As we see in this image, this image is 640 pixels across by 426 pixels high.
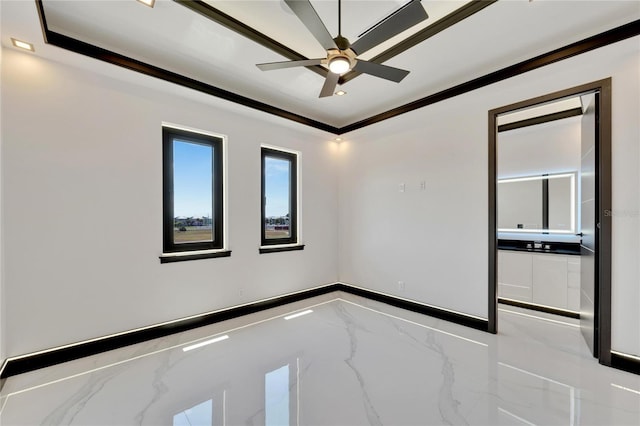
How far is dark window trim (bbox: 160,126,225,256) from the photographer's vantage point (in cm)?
304

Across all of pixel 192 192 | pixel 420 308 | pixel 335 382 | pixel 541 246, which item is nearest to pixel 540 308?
pixel 541 246

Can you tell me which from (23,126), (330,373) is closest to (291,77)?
(23,126)

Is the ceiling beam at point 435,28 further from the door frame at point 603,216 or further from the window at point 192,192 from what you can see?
the window at point 192,192

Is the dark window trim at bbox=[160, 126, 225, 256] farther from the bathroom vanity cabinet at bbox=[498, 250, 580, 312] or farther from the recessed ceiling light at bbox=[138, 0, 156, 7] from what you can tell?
the bathroom vanity cabinet at bbox=[498, 250, 580, 312]

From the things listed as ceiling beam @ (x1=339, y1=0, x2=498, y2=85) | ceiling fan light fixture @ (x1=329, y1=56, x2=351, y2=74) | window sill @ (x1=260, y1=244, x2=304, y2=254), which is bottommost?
window sill @ (x1=260, y1=244, x2=304, y2=254)

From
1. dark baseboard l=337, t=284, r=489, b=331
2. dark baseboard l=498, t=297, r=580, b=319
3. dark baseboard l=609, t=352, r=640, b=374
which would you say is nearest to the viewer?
dark baseboard l=609, t=352, r=640, b=374

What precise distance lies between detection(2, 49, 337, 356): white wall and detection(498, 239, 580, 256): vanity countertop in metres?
3.95

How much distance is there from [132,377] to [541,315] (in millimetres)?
4540

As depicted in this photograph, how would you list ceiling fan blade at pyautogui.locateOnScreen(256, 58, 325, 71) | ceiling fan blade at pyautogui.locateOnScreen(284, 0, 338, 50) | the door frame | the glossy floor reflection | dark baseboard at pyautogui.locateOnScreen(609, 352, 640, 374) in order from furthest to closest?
the door frame < dark baseboard at pyautogui.locateOnScreen(609, 352, 640, 374) < ceiling fan blade at pyautogui.locateOnScreen(256, 58, 325, 71) < the glossy floor reflection < ceiling fan blade at pyautogui.locateOnScreen(284, 0, 338, 50)

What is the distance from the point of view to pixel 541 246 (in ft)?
12.8

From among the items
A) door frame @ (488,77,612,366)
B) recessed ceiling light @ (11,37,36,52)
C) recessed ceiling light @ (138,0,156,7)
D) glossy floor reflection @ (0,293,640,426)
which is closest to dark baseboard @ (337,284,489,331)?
glossy floor reflection @ (0,293,640,426)

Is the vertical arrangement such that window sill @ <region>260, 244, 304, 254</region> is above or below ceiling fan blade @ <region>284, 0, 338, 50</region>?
below

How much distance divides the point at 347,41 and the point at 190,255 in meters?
2.62

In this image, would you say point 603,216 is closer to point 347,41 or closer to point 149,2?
point 347,41
